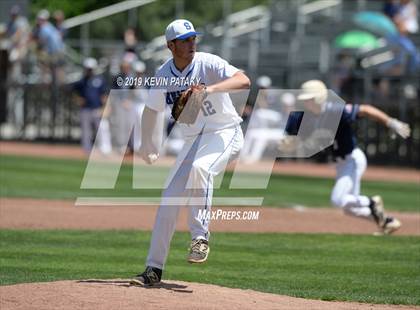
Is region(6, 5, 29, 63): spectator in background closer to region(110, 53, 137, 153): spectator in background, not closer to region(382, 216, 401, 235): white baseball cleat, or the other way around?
region(110, 53, 137, 153): spectator in background

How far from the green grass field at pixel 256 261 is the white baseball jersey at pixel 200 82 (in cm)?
175

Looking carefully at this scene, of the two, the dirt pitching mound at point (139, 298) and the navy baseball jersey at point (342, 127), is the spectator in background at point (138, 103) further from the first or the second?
the dirt pitching mound at point (139, 298)

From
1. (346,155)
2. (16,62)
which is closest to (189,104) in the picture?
(346,155)

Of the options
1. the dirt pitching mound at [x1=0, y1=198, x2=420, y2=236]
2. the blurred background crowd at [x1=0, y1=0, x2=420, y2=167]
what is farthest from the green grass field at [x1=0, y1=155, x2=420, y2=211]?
the blurred background crowd at [x1=0, y1=0, x2=420, y2=167]

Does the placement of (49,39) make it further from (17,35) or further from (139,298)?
(139,298)

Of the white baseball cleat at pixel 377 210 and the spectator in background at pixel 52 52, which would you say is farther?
the spectator in background at pixel 52 52

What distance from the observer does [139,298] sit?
818 centimetres

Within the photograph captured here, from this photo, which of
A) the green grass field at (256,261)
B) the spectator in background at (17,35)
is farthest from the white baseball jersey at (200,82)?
the spectator in background at (17,35)

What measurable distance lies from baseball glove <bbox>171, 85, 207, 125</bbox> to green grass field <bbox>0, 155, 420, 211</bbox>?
935 centimetres

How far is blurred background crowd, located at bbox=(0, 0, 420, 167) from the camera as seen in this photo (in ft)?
89.6

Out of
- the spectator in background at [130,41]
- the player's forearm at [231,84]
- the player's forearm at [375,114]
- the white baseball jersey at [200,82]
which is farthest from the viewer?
the spectator in background at [130,41]

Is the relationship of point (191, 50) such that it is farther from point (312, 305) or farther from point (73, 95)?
point (73, 95)

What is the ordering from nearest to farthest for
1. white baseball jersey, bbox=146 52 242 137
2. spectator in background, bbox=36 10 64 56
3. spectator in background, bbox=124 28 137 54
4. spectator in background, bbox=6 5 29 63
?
white baseball jersey, bbox=146 52 242 137 → spectator in background, bbox=124 28 137 54 → spectator in background, bbox=36 10 64 56 → spectator in background, bbox=6 5 29 63

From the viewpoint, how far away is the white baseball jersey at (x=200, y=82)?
911 cm
